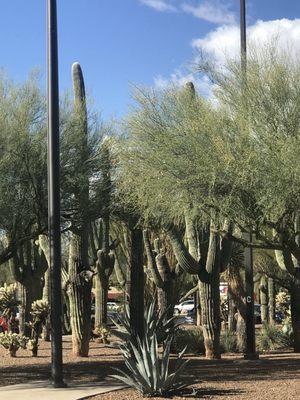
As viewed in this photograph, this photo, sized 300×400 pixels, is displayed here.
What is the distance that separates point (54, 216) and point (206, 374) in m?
4.73

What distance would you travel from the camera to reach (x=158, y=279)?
64.4 ft

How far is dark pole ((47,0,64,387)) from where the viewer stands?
11.6 metres

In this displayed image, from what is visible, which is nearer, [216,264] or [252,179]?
[252,179]

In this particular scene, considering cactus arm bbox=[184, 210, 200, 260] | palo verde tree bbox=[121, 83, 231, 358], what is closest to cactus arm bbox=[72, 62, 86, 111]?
palo verde tree bbox=[121, 83, 231, 358]

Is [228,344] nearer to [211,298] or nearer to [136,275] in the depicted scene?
[211,298]

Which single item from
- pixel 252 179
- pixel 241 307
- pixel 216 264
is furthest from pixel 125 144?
pixel 241 307

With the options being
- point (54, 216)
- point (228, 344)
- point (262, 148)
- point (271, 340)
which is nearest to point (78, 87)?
point (54, 216)

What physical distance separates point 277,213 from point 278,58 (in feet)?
10.1

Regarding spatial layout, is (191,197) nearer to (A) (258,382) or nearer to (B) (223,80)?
(B) (223,80)

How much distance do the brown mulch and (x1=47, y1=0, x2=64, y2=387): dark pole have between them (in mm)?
1288

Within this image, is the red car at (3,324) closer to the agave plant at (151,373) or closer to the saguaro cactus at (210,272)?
the saguaro cactus at (210,272)

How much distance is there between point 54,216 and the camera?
11719 mm

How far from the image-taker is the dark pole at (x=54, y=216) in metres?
11.6

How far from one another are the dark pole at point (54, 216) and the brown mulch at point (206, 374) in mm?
1288
